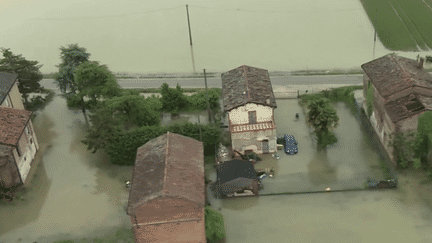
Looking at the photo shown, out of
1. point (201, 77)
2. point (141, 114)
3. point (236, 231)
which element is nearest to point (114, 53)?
point (201, 77)

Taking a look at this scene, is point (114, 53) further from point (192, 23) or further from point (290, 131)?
point (290, 131)

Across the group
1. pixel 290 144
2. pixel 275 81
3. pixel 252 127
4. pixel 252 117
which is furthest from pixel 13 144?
pixel 275 81

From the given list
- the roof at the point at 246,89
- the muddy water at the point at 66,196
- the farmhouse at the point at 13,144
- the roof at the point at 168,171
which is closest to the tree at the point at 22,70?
the farmhouse at the point at 13,144


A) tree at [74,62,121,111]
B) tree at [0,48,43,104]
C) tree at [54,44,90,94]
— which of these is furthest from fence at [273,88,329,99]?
tree at [0,48,43,104]

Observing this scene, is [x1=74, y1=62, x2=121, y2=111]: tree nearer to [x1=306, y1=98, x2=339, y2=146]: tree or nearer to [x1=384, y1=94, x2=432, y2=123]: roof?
[x1=306, y1=98, x2=339, y2=146]: tree

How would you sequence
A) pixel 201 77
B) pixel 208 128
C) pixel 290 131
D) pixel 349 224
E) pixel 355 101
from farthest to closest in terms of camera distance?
pixel 201 77 < pixel 355 101 < pixel 290 131 < pixel 208 128 < pixel 349 224

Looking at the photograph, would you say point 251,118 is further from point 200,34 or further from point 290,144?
point 200,34
